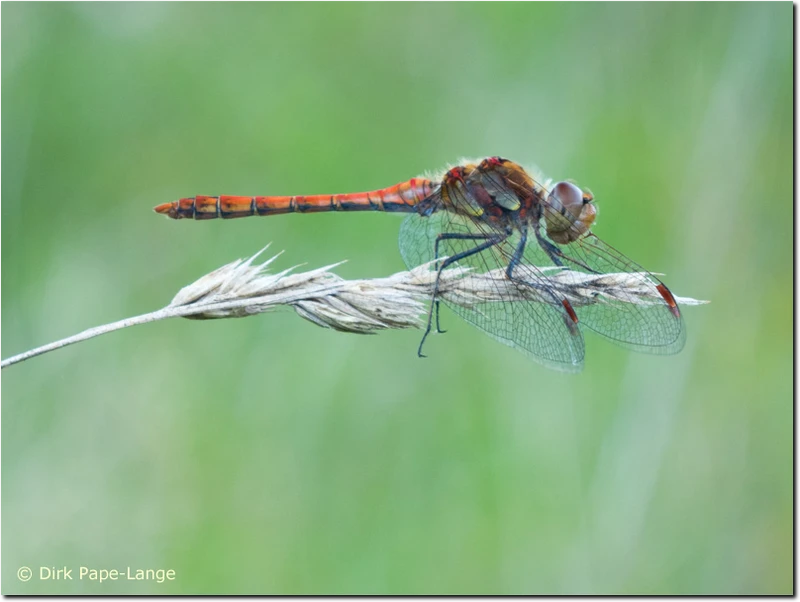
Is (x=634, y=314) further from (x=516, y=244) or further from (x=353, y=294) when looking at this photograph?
(x=353, y=294)

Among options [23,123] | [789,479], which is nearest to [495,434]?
[789,479]

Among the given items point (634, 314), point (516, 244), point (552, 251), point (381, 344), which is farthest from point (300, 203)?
point (634, 314)

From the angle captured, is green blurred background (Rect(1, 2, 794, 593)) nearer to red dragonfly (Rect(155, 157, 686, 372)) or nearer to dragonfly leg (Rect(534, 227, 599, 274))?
red dragonfly (Rect(155, 157, 686, 372))

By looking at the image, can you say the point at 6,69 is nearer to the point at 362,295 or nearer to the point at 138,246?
the point at 138,246

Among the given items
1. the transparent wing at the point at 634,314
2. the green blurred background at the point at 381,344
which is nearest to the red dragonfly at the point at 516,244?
the transparent wing at the point at 634,314

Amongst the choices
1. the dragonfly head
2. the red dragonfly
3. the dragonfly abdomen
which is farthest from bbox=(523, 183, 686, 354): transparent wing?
the dragonfly abdomen

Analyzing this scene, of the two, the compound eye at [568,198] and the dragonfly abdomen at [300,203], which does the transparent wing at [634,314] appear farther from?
the dragonfly abdomen at [300,203]
